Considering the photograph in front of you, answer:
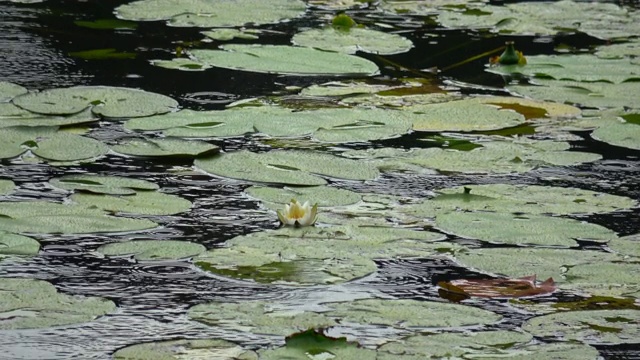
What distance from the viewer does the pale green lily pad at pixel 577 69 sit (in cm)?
521

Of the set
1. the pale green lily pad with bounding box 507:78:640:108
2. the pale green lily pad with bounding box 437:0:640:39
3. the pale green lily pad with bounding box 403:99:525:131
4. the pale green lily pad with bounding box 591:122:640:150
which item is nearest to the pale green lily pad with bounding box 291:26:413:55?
the pale green lily pad with bounding box 437:0:640:39

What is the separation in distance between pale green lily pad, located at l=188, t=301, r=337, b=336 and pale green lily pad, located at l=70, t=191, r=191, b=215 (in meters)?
0.68

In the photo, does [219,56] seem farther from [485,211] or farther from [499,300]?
[499,300]

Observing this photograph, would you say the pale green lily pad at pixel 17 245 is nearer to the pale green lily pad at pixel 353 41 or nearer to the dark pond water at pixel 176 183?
the dark pond water at pixel 176 183

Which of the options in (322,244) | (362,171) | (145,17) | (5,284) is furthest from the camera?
(145,17)

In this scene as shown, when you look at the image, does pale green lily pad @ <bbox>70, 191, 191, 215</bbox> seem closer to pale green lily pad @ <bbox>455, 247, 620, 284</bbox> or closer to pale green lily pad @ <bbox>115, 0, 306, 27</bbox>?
pale green lily pad @ <bbox>455, 247, 620, 284</bbox>

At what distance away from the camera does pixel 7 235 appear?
3.10 m

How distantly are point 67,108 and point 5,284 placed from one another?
5.20 ft

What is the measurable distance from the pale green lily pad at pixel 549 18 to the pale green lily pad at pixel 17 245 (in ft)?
11.6

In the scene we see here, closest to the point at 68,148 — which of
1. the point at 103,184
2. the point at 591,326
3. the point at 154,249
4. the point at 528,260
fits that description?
the point at 103,184

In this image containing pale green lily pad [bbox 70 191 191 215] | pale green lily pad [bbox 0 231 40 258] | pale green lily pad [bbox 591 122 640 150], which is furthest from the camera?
pale green lily pad [bbox 591 122 640 150]

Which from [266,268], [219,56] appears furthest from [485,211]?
[219,56]

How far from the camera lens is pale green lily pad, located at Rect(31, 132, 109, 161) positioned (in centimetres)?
381

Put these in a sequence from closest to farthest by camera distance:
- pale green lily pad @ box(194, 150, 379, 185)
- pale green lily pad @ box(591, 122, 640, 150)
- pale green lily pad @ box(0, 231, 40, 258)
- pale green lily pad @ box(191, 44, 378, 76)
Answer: pale green lily pad @ box(0, 231, 40, 258), pale green lily pad @ box(194, 150, 379, 185), pale green lily pad @ box(591, 122, 640, 150), pale green lily pad @ box(191, 44, 378, 76)
